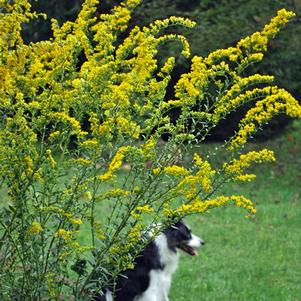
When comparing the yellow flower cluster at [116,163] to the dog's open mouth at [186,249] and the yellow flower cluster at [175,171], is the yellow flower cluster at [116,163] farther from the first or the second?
the dog's open mouth at [186,249]

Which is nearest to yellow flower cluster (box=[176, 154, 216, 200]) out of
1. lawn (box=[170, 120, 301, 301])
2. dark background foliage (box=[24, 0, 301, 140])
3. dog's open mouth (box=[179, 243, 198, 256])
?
dog's open mouth (box=[179, 243, 198, 256])

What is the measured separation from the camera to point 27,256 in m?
5.10

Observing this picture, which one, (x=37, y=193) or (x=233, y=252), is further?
(x=233, y=252)

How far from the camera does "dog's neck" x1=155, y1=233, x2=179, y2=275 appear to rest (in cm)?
743

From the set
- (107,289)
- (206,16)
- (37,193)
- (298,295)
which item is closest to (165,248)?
(107,289)

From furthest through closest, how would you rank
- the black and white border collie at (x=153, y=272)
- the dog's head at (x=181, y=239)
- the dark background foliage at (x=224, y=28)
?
the dark background foliage at (x=224, y=28) < the dog's head at (x=181, y=239) < the black and white border collie at (x=153, y=272)

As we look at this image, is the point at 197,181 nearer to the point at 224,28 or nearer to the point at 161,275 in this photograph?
the point at 161,275

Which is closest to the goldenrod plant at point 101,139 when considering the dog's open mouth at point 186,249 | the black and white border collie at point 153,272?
the black and white border collie at point 153,272

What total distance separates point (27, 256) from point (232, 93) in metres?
1.46

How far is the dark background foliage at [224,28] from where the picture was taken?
1428 centimetres

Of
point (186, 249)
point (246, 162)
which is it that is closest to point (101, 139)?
point (246, 162)

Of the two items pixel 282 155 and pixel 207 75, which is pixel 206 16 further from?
pixel 207 75

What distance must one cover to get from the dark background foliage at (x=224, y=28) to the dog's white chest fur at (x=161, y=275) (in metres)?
6.91

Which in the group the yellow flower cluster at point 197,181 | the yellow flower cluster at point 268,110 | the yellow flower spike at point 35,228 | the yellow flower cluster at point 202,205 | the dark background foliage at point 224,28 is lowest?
the yellow flower spike at point 35,228
